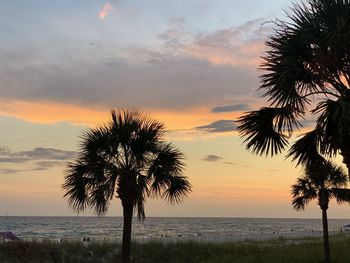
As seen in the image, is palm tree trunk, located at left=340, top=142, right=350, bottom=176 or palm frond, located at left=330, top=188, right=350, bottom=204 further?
palm frond, located at left=330, top=188, right=350, bottom=204

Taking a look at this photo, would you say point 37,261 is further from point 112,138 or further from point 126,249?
point 112,138

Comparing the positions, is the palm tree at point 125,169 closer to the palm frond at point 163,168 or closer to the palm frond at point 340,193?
the palm frond at point 163,168

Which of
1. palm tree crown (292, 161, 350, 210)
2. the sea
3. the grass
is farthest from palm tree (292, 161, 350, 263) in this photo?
the sea

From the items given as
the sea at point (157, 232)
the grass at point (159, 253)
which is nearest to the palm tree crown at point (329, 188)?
the grass at point (159, 253)

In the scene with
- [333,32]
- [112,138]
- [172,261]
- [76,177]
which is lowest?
[172,261]

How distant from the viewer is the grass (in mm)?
22984

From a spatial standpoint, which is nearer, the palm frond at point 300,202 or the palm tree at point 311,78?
the palm tree at point 311,78

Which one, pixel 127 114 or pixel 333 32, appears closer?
pixel 333 32

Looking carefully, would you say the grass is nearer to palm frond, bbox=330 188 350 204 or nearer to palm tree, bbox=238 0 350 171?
palm frond, bbox=330 188 350 204

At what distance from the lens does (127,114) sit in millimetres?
19281

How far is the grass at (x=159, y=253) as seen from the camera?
23.0 metres

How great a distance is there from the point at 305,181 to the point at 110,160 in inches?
494

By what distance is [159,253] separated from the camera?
26328mm

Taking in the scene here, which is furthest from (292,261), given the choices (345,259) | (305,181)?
(305,181)
